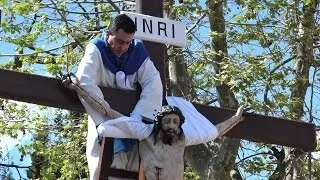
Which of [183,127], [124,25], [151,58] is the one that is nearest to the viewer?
[124,25]

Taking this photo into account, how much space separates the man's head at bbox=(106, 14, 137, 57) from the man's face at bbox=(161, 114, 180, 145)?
0.49 metres

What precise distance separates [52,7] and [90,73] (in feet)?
16.7

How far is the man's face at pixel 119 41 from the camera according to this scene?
4.99 metres

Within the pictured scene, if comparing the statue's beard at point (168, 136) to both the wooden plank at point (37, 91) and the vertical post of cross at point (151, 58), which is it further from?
the wooden plank at point (37, 91)

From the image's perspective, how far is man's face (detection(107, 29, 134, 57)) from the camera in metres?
4.99

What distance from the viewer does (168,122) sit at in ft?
15.9

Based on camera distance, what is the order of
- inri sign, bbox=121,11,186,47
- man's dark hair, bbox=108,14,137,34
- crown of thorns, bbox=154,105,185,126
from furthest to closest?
inri sign, bbox=121,11,186,47, man's dark hair, bbox=108,14,137,34, crown of thorns, bbox=154,105,185,126

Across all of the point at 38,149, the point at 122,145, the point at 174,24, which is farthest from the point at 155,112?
the point at 38,149

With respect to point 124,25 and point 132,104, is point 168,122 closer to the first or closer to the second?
point 132,104

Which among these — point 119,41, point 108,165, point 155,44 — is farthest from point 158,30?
point 108,165

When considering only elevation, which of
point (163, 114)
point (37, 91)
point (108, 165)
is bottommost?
point (108, 165)

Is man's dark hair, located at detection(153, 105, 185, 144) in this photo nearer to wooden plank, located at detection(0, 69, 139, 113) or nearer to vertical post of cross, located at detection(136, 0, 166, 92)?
wooden plank, located at detection(0, 69, 139, 113)

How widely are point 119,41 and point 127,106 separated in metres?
0.37

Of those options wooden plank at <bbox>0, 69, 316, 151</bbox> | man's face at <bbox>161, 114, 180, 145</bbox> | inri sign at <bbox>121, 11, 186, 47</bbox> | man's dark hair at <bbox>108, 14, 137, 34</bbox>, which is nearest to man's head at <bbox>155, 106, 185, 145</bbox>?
man's face at <bbox>161, 114, 180, 145</bbox>
